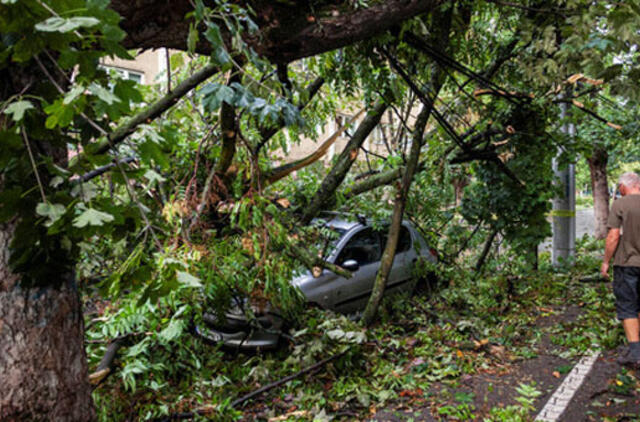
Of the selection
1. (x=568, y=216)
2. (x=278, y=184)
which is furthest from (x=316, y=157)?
(x=568, y=216)

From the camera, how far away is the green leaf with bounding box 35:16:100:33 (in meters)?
0.99

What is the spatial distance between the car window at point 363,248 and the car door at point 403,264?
22cm

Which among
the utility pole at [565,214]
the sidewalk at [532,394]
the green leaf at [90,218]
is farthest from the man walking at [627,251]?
the green leaf at [90,218]

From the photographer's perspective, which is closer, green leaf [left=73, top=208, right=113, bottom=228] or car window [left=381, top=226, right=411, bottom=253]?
green leaf [left=73, top=208, right=113, bottom=228]

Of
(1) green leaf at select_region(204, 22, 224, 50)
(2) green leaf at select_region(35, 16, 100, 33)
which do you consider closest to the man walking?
(1) green leaf at select_region(204, 22, 224, 50)

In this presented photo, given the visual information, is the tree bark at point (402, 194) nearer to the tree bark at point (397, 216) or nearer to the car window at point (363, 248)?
the tree bark at point (397, 216)

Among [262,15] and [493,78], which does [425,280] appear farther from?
[262,15]

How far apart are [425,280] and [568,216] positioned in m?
3.08

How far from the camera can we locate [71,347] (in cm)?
177

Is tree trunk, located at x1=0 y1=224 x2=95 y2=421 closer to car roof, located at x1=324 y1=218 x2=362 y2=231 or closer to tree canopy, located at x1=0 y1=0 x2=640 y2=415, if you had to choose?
tree canopy, located at x1=0 y1=0 x2=640 y2=415

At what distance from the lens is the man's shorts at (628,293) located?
4.46 metres

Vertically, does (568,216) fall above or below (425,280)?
above

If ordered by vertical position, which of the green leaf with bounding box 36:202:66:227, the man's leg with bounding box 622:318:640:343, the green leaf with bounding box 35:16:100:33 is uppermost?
the green leaf with bounding box 35:16:100:33

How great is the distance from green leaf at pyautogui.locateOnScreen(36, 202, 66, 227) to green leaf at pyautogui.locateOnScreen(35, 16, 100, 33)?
523 mm
